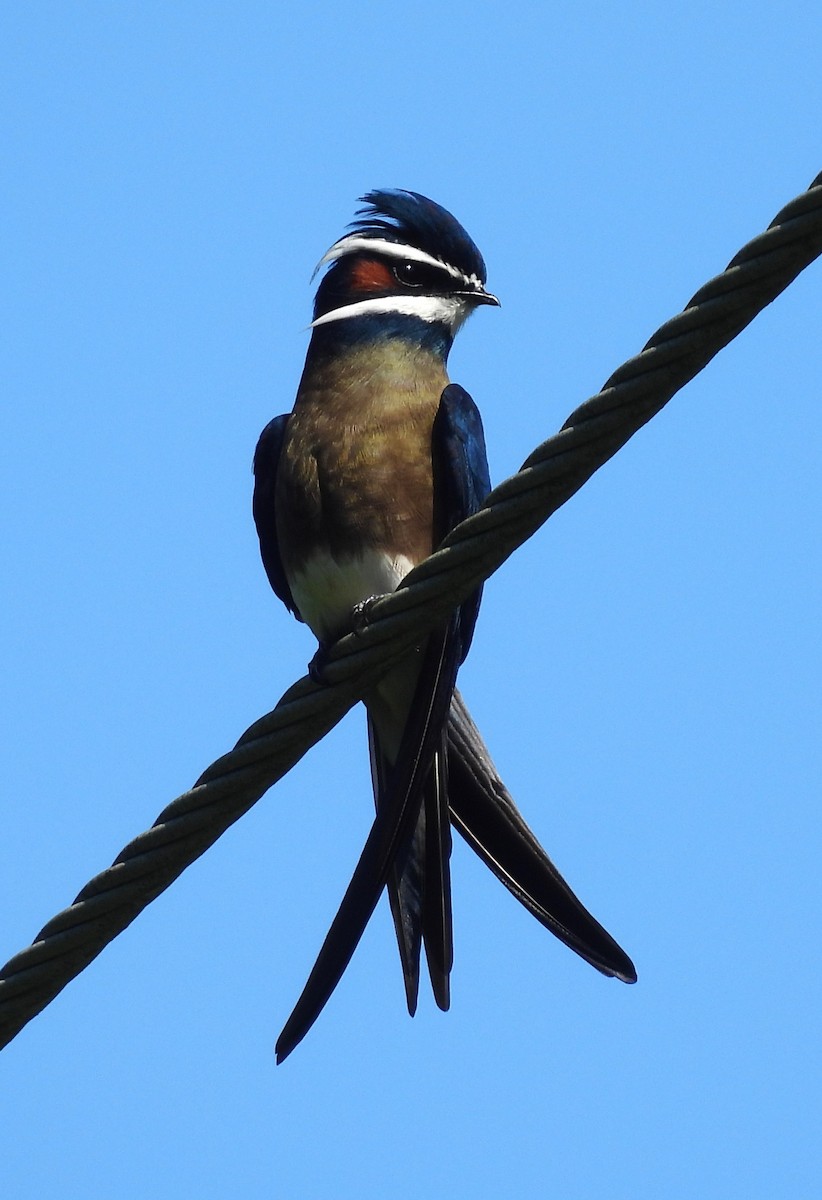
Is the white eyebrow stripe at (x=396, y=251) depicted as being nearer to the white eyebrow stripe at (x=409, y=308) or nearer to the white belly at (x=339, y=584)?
the white eyebrow stripe at (x=409, y=308)

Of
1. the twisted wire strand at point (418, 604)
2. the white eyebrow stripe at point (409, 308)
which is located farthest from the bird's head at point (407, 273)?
the twisted wire strand at point (418, 604)

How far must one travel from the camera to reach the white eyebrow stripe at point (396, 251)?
20.9 feet

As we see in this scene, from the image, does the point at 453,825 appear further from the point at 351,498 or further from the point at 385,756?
the point at 351,498

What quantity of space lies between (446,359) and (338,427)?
77 centimetres

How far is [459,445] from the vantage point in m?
5.54

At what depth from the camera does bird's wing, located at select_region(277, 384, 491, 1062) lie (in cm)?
457

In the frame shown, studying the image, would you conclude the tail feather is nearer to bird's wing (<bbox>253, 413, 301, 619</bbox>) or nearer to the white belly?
the white belly

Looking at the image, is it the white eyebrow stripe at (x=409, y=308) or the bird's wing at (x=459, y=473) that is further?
the white eyebrow stripe at (x=409, y=308)

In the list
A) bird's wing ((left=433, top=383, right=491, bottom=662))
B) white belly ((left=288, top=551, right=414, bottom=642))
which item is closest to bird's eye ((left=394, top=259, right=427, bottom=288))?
bird's wing ((left=433, top=383, right=491, bottom=662))

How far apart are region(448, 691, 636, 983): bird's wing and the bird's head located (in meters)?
1.46

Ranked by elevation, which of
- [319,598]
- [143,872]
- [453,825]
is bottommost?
[143,872]

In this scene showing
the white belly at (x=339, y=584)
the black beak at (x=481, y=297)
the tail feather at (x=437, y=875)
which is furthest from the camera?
the black beak at (x=481, y=297)

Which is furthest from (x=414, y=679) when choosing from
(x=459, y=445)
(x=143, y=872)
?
(x=143, y=872)

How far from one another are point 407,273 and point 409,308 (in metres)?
0.25
